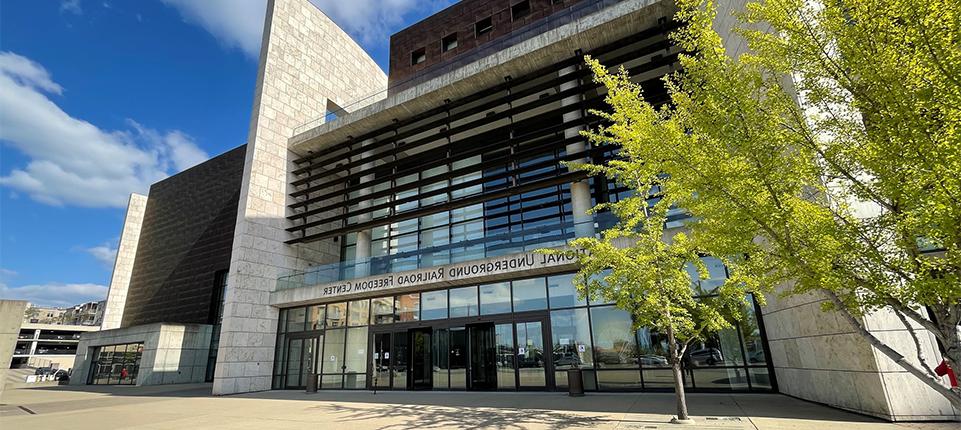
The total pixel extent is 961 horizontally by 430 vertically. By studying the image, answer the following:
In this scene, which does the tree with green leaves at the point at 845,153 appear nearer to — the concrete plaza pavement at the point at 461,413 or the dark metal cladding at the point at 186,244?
the concrete plaza pavement at the point at 461,413

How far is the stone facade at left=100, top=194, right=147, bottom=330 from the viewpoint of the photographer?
35.5 m

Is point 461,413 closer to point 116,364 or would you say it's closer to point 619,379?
point 619,379

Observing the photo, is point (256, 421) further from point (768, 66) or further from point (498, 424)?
point (768, 66)

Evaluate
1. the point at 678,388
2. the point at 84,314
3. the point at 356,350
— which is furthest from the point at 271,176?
the point at 84,314

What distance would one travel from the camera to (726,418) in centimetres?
833

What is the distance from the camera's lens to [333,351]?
19000 millimetres

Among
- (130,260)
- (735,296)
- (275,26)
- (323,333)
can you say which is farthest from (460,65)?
(130,260)

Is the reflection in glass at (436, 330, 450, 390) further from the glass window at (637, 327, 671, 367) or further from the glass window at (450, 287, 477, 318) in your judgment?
the glass window at (637, 327, 671, 367)

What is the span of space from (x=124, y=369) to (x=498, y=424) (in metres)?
28.4

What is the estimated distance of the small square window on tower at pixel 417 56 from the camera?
2627 cm

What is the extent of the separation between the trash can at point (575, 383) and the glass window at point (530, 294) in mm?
2366

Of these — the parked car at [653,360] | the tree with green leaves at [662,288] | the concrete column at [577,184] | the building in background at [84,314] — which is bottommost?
the parked car at [653,360]

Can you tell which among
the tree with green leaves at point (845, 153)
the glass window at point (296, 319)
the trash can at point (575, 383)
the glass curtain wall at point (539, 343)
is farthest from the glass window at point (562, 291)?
the glass window at point (296, 319)

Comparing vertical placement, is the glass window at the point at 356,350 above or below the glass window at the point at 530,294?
below
